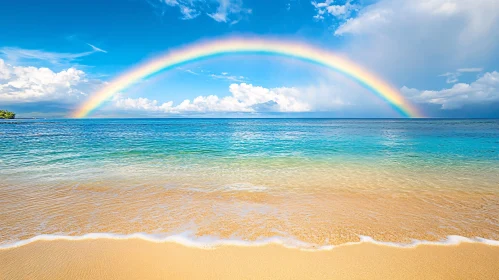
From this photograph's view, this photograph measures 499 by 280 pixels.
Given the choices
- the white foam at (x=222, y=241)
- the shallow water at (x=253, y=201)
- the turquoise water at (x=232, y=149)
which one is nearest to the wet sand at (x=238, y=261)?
the white foam at (x=222, y=241)

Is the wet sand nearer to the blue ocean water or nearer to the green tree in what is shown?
the blue ocean water

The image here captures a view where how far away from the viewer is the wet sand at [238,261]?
15.7 feet

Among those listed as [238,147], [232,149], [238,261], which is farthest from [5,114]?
[238,261]

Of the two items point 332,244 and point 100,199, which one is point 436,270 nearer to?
point 332,244

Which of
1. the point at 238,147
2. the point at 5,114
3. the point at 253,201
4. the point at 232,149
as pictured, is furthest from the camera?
the point at 5,114

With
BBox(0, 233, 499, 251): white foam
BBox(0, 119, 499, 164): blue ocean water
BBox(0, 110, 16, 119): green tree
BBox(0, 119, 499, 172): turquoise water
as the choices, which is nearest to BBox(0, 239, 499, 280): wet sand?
BBox(0, 233, 499, 251): white foam

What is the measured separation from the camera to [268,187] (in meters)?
11.3

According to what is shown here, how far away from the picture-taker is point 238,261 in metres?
5.27

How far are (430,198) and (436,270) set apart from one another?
5.70 metres

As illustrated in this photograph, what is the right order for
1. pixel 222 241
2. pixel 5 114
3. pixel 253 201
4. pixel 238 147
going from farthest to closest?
1. pixel 5 114
2. pixel 238 147
3. pixel 253 201
4. pixel 222 241

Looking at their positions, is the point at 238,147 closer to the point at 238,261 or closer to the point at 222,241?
the point at 222,241

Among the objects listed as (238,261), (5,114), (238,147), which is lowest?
(238,147)

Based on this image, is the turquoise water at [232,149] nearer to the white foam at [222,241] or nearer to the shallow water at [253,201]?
the shallow water at [253,201]

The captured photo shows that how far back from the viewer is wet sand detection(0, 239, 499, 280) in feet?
15.7
